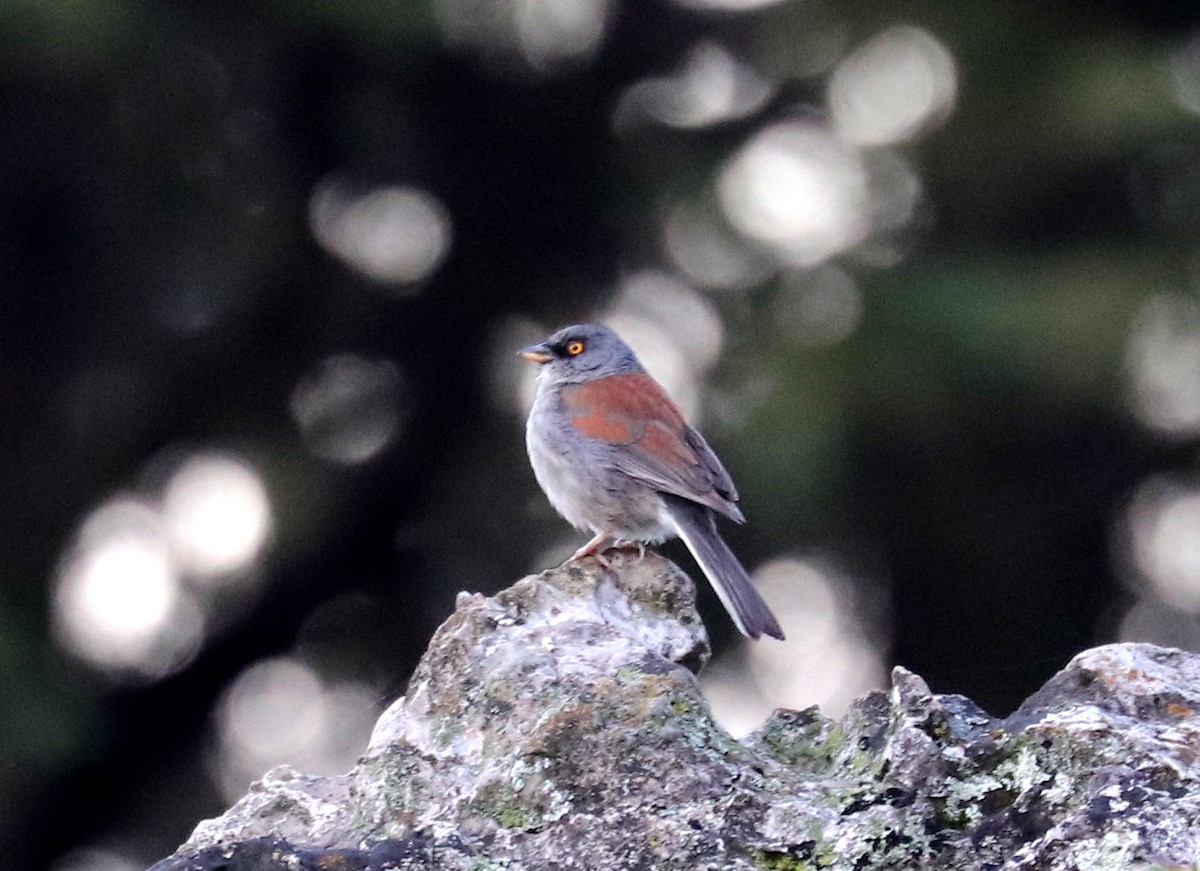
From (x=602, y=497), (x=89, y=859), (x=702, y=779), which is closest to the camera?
(x=702, y=779)

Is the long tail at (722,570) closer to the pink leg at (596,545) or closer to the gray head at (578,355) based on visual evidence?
the pink leg at (596,545)

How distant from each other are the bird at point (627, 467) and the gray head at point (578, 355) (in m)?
0.01

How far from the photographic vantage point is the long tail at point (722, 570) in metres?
4.55

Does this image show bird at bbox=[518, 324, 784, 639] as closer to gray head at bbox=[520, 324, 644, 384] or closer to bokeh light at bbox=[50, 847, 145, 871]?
gray head at bbox=[520, 324, 644, 384]

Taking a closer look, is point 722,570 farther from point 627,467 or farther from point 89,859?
point 89,859

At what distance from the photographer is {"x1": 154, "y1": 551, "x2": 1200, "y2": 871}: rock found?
2.27m

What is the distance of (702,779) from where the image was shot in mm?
2447

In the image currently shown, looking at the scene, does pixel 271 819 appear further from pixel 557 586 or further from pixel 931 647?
pixel 931 647

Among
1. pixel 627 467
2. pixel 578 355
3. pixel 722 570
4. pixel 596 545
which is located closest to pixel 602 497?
pixel 627 467

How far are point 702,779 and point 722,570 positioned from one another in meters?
2.43

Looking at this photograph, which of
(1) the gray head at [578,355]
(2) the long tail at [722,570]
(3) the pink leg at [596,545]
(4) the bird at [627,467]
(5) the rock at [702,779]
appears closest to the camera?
(5) the rock at [702,779]

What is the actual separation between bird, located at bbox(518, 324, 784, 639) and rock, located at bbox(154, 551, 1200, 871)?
83.5 inches

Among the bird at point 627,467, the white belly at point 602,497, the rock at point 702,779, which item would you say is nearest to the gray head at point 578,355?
the bird at point 627,467

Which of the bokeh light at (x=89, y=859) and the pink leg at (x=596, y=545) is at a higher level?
the bokeh light at (x=89, y=859)
